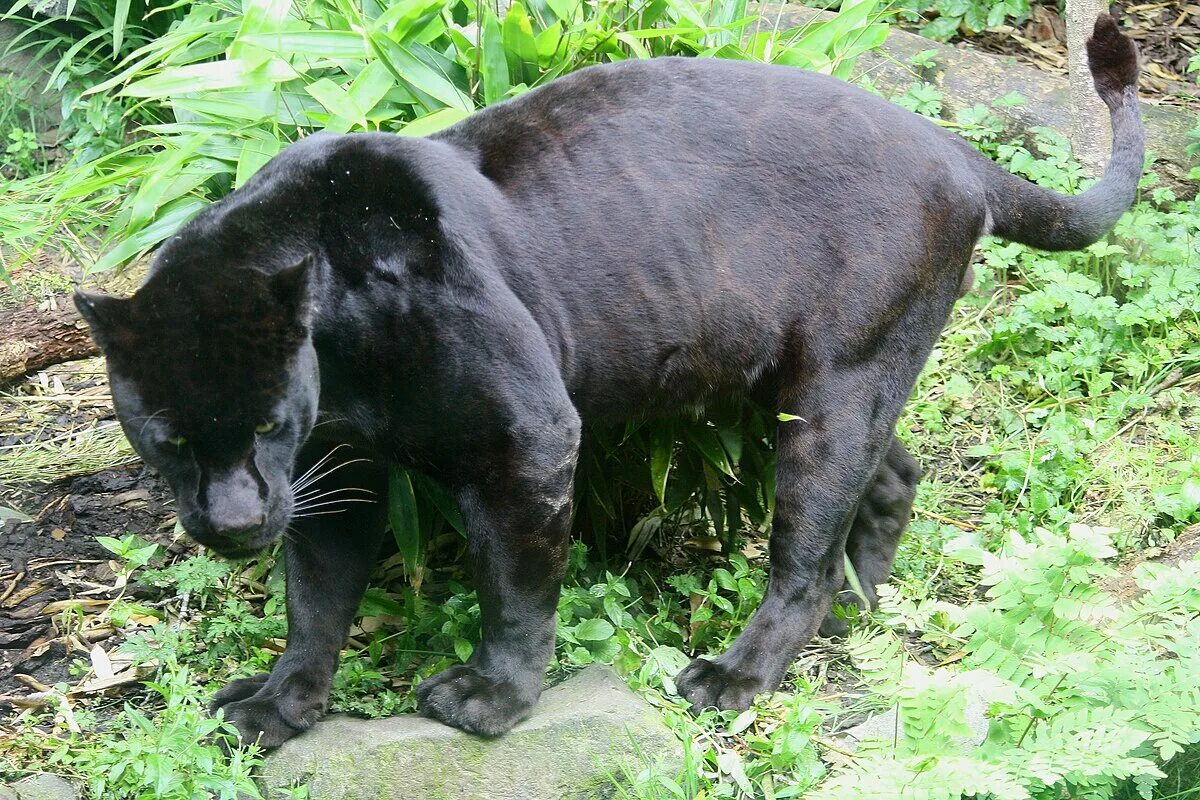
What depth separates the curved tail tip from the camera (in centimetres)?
394

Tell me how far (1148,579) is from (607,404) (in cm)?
143

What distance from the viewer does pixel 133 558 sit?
394 cm

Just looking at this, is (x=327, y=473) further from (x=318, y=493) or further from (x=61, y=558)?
(x=61, y=558)

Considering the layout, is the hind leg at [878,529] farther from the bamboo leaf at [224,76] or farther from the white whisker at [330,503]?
the bamboo leaf at [224,76]

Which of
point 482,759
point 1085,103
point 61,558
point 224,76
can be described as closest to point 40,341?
point 61,558

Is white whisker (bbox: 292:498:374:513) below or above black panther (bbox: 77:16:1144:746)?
below

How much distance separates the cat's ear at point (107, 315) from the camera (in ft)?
9.29

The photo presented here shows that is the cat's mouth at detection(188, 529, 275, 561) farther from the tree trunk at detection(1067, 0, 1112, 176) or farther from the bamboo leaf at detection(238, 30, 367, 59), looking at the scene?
the tree trunk at detection(1067, 0, 1112, 176)

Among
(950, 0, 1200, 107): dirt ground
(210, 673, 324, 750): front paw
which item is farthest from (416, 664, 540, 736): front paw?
(950, 0, 1200, 107): dirt ground

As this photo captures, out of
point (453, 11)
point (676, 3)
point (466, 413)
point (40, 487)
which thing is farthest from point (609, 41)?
point (40, 487)

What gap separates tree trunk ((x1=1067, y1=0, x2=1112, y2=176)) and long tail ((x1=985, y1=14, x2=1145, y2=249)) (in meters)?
1.79

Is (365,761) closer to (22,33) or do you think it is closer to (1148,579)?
(1148,579)

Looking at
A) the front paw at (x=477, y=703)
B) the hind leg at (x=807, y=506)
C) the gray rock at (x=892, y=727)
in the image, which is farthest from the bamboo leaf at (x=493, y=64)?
the gray rock at (x=892, y=727)

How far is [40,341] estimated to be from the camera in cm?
485
